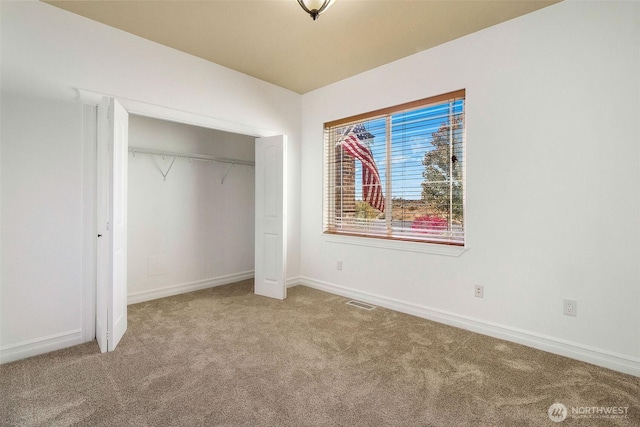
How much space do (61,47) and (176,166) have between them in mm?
1674

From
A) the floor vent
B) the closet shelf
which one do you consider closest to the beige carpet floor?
the floor vent

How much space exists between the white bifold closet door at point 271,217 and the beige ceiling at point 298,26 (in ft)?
3.26

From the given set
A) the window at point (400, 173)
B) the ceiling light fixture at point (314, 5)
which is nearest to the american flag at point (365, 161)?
the window at point (400, 173)

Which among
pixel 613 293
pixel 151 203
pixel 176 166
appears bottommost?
pixel 613 293

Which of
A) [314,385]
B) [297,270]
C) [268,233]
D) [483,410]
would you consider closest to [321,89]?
[268,233]

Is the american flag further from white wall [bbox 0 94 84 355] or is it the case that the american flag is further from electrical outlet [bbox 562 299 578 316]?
white wall [bbox 0 94 84 355]

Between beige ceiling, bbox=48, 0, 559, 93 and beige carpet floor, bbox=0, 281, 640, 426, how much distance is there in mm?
2671

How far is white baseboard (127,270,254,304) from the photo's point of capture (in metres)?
3.69

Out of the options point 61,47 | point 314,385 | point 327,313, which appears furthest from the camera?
point 327,313

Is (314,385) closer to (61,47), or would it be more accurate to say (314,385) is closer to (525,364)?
(525,364)

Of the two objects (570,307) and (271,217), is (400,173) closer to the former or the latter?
(271,217)

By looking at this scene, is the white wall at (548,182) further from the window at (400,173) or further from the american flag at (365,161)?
the american flag at (365,161)

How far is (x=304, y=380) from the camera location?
82.0 inches

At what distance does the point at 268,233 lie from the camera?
3.96m
